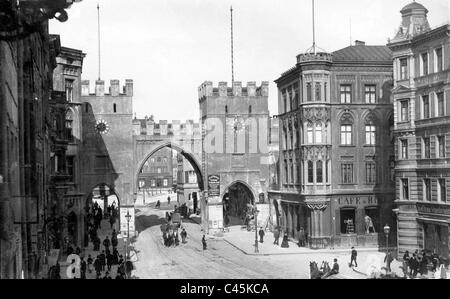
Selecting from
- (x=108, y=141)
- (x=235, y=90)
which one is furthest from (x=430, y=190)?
(x=108, y=141)

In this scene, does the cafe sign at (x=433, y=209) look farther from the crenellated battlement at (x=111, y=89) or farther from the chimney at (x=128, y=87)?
the crenellated battlement at (x=111, y=89)

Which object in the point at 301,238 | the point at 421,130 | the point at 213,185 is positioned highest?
the point at 421,130

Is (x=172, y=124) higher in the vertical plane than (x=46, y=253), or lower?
higher

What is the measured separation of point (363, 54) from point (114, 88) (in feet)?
78.6

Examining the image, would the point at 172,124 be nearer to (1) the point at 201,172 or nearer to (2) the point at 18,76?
(1) the point at 201,172

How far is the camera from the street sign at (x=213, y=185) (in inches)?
2318

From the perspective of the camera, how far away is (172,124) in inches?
2365

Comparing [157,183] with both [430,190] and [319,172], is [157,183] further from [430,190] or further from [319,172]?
[430,190]

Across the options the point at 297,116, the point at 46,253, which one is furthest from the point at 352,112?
the point at 46,253

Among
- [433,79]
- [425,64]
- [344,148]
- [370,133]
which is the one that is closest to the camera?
[433,79]

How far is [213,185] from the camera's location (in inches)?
2328

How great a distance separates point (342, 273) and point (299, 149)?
16.3 metres

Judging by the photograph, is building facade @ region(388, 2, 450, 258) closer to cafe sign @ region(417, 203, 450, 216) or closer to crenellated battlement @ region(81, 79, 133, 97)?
cafe sign @ region(417, 203, 450, 216)

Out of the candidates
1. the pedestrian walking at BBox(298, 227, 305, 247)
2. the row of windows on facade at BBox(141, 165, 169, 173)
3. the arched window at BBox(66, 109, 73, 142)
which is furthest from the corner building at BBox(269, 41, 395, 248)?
the row of windows on facade at BBox(141, 165, 169, 173)
